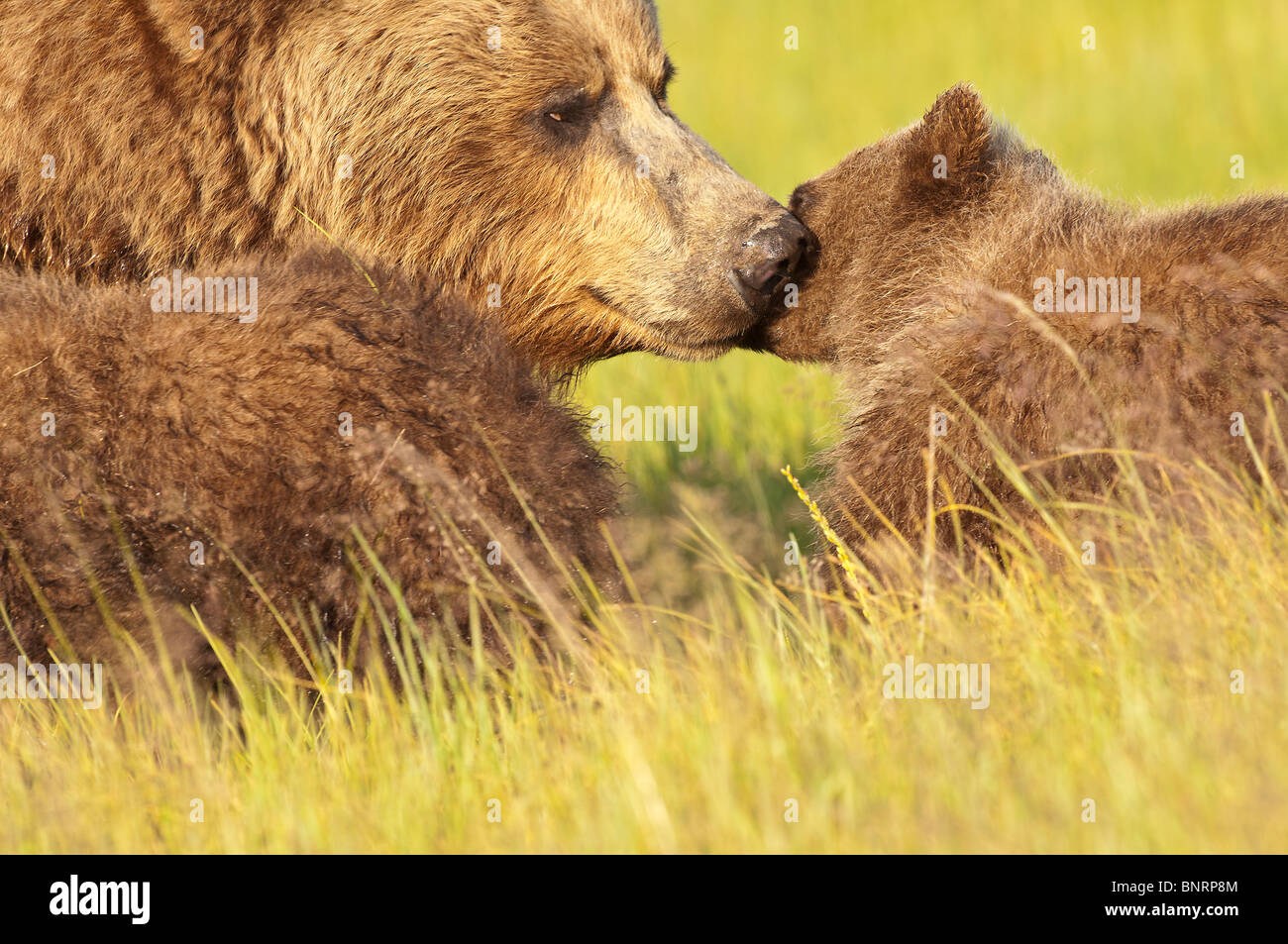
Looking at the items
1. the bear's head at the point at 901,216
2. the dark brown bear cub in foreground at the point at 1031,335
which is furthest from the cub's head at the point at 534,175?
the dark brown bear cub in foreground at the point at 1031,335

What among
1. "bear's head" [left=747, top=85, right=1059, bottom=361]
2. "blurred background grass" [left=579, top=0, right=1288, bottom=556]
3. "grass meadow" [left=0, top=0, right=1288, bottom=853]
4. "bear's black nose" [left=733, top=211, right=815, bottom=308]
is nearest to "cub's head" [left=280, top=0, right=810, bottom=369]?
"bear's black nose" [left=733, top=211, right=815, bottom=308]

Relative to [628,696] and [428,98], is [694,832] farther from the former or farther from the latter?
[428,98]

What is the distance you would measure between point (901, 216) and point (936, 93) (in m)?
10.6

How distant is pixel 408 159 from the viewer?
16.4 feet

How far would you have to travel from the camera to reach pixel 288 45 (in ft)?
15.7

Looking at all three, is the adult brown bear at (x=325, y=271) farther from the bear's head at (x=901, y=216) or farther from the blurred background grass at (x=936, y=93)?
the blurred background grass at (x=936, y=93)

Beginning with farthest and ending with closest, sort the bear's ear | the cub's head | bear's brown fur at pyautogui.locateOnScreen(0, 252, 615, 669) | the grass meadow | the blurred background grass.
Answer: the blurred background grass, the bear's ear, the cub's head, bear's brown fur at pyautogui.locateOnScreen(0, 252, 615, 669), the grass meadow

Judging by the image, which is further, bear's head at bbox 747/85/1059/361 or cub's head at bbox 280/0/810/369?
bear's head at bbox 747/85/1059/361

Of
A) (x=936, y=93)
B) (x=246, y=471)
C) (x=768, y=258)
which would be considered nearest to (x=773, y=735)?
(x=246, y=471)

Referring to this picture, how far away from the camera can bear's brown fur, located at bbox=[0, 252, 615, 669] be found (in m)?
3.58

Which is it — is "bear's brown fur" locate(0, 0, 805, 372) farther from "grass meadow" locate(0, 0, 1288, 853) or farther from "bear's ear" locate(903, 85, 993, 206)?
"grass meadow" locate(0, 0, 1288, 853)

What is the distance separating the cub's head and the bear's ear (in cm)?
49

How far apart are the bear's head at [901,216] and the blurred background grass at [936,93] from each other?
7.31 feet

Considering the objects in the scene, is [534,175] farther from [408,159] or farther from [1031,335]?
[1031,335]
